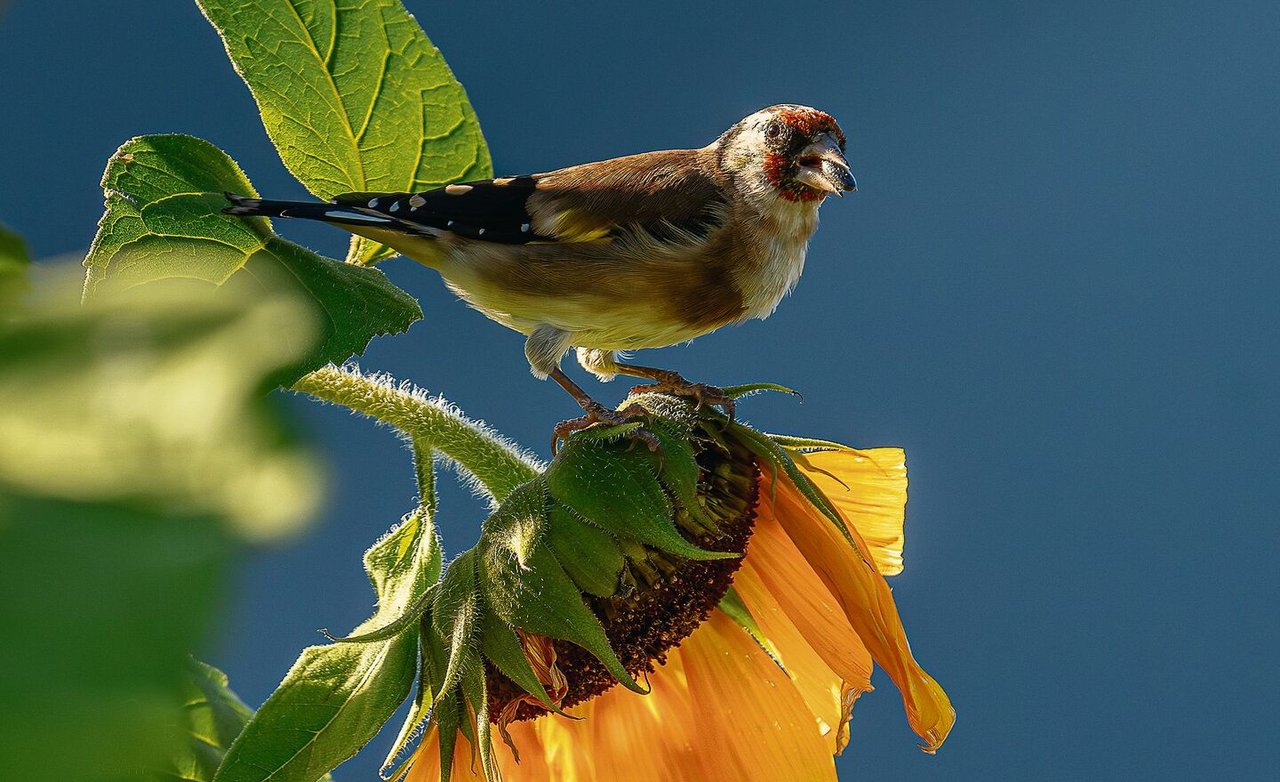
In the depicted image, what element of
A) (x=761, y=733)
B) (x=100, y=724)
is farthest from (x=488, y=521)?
(x=100, y=724)

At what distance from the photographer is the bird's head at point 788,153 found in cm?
139

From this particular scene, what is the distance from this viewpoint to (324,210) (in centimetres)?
96

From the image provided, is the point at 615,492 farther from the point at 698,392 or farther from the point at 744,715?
the point at 744,715

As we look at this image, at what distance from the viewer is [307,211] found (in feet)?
3.00

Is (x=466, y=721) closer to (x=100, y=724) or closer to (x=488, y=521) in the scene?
(x=488, y=521)

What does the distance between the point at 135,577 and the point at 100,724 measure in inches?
0.6

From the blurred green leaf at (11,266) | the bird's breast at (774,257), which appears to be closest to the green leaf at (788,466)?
the bird's breast at (774,257)

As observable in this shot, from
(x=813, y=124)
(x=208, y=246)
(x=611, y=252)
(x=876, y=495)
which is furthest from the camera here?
(x=813, y=124)

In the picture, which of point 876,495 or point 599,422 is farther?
point 876,495

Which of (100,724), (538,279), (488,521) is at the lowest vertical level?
(488,521)

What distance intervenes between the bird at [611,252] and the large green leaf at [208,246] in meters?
0.25

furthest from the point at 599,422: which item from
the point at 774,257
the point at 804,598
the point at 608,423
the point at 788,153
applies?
the point at 788,153

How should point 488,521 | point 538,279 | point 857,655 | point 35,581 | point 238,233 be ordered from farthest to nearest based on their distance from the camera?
point 538,279 → point 857,655 → point 488,521 → point 238,233 → point 35,581

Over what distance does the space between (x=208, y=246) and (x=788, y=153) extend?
0.78m
